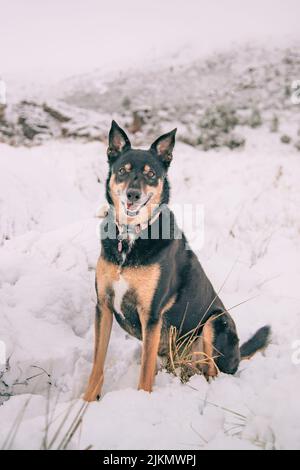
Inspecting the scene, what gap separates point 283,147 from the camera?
11500 mm

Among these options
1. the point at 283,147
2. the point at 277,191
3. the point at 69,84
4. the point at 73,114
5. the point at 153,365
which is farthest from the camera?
the point at 69,84

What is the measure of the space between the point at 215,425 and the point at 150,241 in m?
1.31

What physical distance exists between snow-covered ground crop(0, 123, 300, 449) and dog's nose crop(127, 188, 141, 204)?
Result: 1.30 metres

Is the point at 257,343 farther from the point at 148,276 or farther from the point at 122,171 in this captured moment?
the point at 122,171

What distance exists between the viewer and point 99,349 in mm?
2900

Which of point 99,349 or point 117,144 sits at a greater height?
point 117,144

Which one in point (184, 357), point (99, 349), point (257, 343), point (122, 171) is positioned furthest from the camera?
point (257, 343)

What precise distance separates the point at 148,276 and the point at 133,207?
→ 567 millimetres

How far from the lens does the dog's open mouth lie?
2.99m

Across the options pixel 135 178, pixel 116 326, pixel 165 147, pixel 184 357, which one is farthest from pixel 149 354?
pixel 165 147

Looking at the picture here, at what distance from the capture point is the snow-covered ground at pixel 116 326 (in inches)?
79.5

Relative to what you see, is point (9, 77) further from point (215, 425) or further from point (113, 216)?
point (215, 425)

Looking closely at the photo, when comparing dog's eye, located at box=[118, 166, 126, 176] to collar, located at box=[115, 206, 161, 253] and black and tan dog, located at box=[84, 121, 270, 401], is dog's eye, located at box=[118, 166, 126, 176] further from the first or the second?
collar, located at box=[115, 206, 161, 253]

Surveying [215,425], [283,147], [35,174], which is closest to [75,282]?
[215,425]
